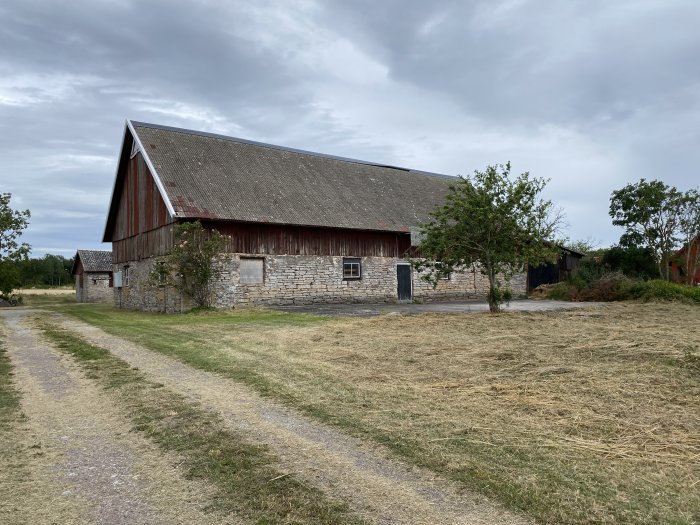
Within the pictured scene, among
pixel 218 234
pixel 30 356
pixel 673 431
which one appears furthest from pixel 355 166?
pixel 673 431

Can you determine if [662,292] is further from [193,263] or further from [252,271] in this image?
[193,263]

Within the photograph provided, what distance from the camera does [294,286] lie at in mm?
24234

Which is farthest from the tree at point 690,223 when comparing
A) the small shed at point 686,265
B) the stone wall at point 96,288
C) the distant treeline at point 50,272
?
the distant treeline at point 50,272

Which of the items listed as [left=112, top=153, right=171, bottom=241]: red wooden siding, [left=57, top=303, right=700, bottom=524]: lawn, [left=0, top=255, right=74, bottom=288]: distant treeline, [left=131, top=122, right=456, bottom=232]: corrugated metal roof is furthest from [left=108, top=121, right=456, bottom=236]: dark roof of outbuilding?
[left=0, top=255, right=74, bottom=288]: distant treeline

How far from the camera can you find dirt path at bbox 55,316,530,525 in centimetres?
340

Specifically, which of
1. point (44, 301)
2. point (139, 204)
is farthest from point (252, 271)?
point (44, 301)

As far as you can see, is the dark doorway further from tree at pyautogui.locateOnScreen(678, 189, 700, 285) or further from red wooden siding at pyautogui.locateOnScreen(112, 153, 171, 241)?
red wooden siding at pyautogui.locateOnScreen(112, 153, 171, 241)

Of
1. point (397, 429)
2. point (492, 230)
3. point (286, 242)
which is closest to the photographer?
point (397, 429)

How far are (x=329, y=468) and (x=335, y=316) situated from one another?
44.9ft

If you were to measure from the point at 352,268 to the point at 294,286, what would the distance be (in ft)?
11.0

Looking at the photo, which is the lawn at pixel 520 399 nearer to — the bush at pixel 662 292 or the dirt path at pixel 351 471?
the dirt path at pixel 351 471

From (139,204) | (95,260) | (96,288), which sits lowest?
(96,288)

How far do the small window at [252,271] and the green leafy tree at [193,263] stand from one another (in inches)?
50.5

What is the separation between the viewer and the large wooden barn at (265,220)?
2280cm
